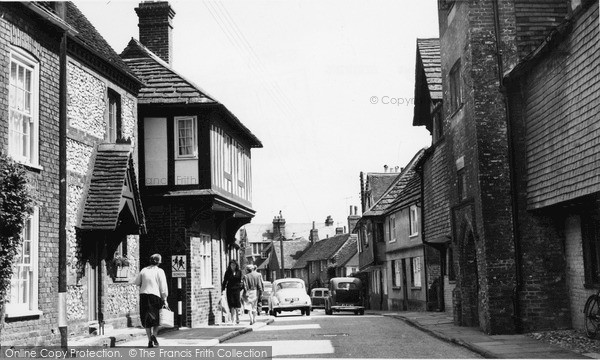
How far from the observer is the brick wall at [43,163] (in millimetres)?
14211

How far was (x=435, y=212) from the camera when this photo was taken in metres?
26.4

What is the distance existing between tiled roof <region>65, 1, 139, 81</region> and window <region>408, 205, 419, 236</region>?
64.4ft

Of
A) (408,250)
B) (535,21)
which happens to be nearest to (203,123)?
(535,21)

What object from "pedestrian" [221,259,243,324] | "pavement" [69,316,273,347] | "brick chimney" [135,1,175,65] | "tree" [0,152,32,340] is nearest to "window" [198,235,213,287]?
"pedestrian" [221,259,243,324]

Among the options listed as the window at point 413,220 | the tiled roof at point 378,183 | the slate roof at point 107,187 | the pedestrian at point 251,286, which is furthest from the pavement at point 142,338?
the tiled roof at point 378,183

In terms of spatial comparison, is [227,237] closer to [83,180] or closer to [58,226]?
[83,180]

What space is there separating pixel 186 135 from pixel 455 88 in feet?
29.0

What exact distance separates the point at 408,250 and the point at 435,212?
13795 millimetres

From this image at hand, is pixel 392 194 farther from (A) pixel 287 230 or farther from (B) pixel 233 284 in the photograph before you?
(A) pixel 287 230

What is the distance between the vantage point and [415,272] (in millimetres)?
39062

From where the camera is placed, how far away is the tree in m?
11.5

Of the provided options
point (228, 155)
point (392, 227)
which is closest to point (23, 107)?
point (228, 155)

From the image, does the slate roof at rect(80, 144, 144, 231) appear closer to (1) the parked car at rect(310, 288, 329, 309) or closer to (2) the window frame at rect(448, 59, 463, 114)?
(2) the window frame at rect(448, 59, 463, 114)

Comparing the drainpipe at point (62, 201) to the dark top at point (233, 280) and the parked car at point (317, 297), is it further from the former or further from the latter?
the parked car at point (317, 297)
